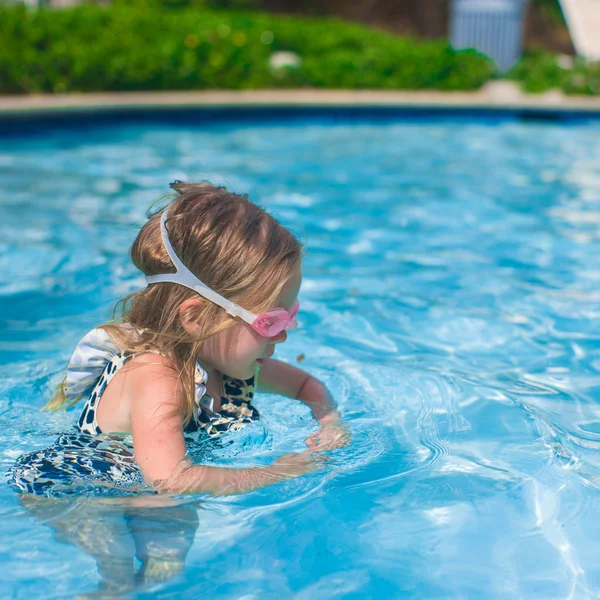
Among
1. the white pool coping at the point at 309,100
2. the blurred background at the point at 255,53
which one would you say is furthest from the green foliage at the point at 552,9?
the white pool coping at the point at 309,100

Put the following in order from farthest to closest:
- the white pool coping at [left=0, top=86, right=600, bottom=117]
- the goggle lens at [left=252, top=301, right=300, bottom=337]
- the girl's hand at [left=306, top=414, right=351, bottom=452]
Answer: the white pool coping at [left=0, top=86, right=600, bottom=117] → the girl's hand at [left=306, top=414, right=351, bottom=452] → the goggle lens at [left=252, top=301, right=300, bottom=337]

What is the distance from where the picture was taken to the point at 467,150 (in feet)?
31.4

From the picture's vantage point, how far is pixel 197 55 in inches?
476

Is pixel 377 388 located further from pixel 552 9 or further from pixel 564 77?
pixel 552 9

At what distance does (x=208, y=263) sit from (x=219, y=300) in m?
0.11

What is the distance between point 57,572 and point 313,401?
3.63 feet

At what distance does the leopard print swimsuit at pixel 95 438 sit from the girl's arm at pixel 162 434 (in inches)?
5.6

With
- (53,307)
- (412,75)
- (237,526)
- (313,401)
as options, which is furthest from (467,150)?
(237,526)

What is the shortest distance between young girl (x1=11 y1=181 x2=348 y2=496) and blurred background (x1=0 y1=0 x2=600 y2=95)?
9042 mm

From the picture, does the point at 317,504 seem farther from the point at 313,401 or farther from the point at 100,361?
the point at 100,361

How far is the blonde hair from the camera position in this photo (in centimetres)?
243

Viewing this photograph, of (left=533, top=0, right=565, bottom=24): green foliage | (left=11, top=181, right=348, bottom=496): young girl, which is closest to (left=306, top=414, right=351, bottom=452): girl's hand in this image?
(left=11, top=181, right=348, bottom=496): young girl

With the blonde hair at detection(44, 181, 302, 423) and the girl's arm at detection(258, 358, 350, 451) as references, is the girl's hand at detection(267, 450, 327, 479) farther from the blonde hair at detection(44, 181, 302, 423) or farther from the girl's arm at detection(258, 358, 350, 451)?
the blonde hair at detection(44, 181, 302, 423)

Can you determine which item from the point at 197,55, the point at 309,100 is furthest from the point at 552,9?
the point at 197,55
